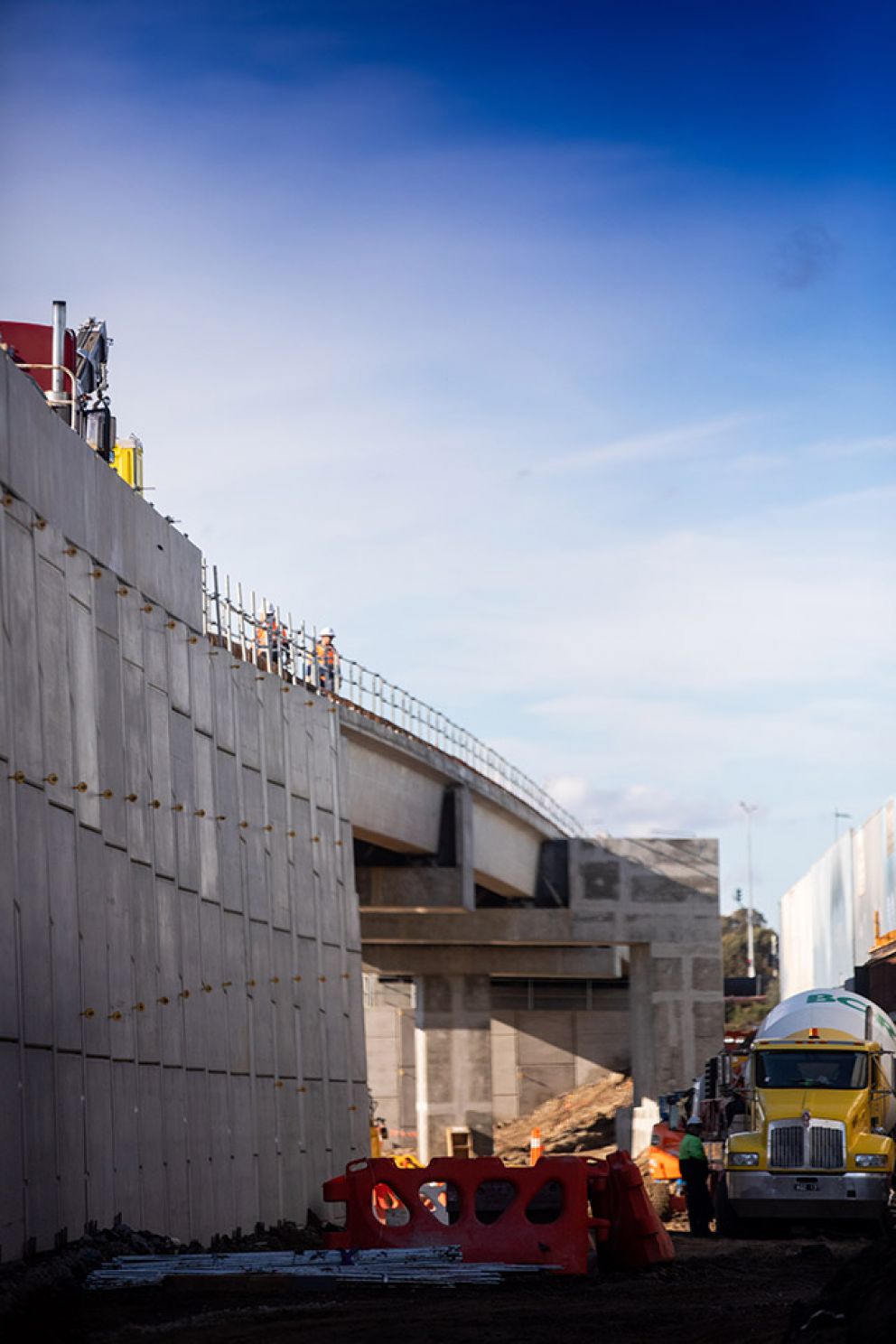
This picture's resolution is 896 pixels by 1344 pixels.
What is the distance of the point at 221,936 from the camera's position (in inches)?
1091

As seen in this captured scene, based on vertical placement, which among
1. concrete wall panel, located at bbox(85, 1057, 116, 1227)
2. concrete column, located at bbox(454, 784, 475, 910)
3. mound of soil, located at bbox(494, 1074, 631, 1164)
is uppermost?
concrete column, located at bbox(454, 784, 475, 910)

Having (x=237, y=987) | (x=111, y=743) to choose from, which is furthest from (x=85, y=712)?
(x=237, y=987)

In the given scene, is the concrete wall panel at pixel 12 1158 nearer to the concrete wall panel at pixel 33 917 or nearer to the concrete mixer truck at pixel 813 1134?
the concrete wall panel at pixel 33 917

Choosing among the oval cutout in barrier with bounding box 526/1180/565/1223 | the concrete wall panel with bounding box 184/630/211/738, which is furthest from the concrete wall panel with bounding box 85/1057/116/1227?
the concrete wall panel with bounding box 184/630/211/738

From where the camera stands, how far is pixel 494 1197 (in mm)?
20141

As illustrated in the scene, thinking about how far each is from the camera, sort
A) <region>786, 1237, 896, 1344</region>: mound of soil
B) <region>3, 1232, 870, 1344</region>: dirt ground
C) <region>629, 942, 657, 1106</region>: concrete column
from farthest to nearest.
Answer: <region>629, 942, 657, 1106</region>: concrete column, <region>3, 1232, 870, 1344</region>: dirt ground, <region>786, 1237, 896, 1344</region>: mound of soil

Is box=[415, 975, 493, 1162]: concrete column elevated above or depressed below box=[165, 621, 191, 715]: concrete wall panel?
below

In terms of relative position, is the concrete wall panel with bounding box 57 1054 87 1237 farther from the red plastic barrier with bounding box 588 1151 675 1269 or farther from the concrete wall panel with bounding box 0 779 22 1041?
the red plastic barrier with bounding box 588 1151 675 1269

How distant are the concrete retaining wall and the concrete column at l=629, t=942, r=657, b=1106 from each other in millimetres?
26735

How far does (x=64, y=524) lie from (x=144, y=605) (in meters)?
3.49

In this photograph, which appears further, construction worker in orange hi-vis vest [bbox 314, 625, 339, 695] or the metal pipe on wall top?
construction worker in orange hi-vis vest [bbox 314, 625, 339, 695]

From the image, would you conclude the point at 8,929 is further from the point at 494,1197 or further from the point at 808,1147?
the point at 808,1147

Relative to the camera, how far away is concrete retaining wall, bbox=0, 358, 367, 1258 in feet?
62.1

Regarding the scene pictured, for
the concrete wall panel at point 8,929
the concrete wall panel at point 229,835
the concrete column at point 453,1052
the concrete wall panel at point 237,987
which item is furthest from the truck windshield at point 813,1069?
the concrete column at point 453,1052
